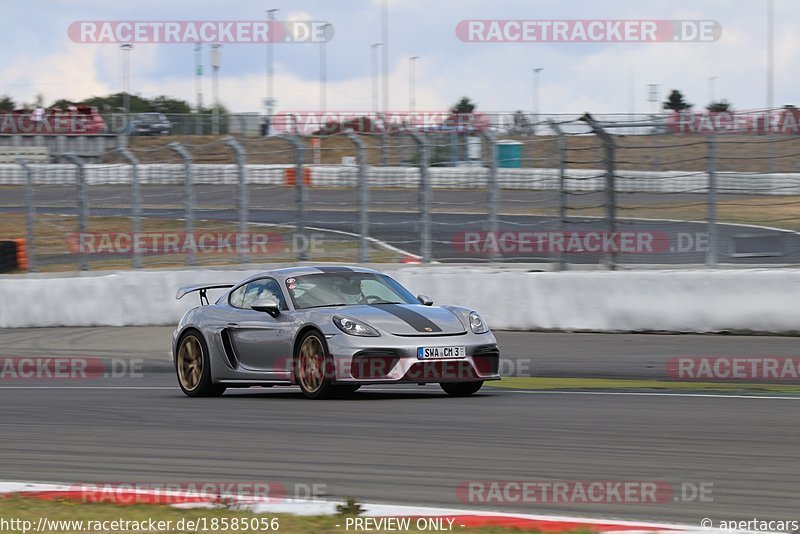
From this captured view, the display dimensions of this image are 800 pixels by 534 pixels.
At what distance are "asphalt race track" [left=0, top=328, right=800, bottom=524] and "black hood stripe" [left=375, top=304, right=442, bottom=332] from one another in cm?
57

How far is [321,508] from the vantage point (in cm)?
534

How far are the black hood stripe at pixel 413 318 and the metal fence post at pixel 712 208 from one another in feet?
16.3

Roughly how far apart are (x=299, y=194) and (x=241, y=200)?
2.68ft

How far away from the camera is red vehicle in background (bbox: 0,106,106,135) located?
44656mm

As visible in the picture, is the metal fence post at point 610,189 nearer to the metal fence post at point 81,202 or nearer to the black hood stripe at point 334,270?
the black hood stripe at point 334,270

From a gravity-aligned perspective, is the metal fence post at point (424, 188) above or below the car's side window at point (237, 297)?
above

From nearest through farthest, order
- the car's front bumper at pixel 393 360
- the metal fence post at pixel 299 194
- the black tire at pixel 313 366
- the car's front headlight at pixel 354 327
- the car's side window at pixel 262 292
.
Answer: the car's front bumper at pixel 393 360 < the car's front headlight at pixel 354 327 < the black tire at pixel 313 366 < the car's side window at pixel 262 292 < the metal fence post at pixel 299 194

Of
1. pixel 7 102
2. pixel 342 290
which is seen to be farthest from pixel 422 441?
pixel 7 102

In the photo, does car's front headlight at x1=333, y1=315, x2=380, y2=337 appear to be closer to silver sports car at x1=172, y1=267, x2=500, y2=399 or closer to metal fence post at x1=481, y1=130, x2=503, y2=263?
silver sports car at x1=172, y1=267, x2=500, y2=399

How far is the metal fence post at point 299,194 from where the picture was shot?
16391 millimetres

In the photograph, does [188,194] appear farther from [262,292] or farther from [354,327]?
[354,327]

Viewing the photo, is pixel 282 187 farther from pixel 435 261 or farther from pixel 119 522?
pixel 119 522

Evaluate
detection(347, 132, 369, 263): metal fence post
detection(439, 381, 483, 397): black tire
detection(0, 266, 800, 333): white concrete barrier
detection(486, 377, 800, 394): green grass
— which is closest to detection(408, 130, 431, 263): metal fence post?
detection(0, 266, 800, 333): white concrete barrier

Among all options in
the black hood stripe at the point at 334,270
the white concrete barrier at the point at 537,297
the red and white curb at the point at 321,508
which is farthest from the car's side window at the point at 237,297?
the red and white curb at the point at 321,508
